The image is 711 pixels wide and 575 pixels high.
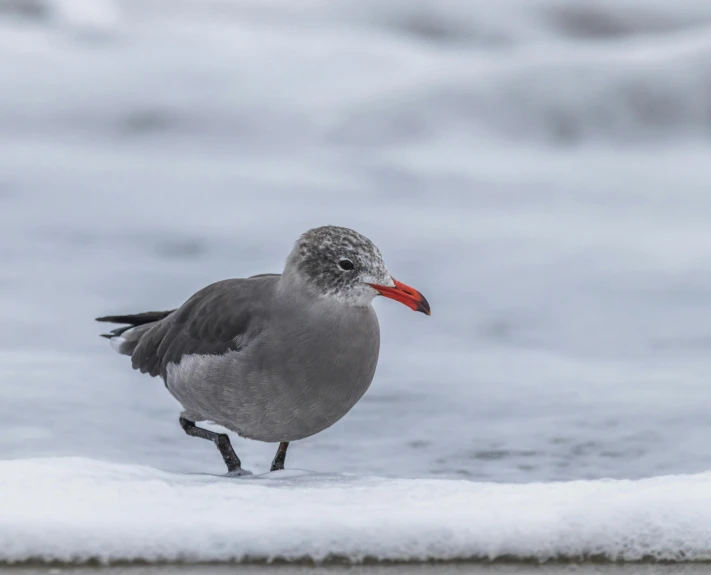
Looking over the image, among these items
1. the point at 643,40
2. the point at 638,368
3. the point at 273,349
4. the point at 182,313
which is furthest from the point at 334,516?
the point at 643,40

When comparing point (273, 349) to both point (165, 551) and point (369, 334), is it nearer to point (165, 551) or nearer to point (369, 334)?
point (369, 334)

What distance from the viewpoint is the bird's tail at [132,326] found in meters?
5.64

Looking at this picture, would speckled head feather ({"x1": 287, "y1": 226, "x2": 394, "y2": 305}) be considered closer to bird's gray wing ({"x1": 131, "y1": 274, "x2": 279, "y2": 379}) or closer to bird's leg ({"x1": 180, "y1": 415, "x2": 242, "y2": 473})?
bird's gray wing ({"x1": 131, "y1": 274, "x2": 279, "y2": 379})

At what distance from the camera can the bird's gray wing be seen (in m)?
4.56

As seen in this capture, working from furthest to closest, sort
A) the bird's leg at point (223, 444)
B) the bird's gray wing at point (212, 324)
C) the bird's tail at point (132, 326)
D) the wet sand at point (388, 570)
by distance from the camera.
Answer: the bird's tail at point (132, 326) < the bird's leg at point (223, 444) < the bird's gray wing at point (212, 324) < the wet sand at point (388, 570)

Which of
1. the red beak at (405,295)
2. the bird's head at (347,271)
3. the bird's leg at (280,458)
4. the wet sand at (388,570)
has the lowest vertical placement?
the wet sand at (388,570)

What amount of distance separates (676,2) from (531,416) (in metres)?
11.7

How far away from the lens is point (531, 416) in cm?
692

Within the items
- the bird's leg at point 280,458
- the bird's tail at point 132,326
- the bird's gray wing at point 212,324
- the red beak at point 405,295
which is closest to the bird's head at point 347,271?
the red beak at point 405,295

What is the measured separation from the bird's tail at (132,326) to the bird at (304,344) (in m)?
1.08

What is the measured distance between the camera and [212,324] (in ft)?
15.5

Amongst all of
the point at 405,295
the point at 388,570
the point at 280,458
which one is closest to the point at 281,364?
the point at 405,295

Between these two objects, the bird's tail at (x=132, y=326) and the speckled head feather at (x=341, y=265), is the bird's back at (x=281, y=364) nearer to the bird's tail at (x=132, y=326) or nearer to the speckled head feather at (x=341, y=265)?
the speckled head feather at (x=341, y=265)

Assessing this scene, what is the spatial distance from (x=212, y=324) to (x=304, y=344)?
0.60 m
